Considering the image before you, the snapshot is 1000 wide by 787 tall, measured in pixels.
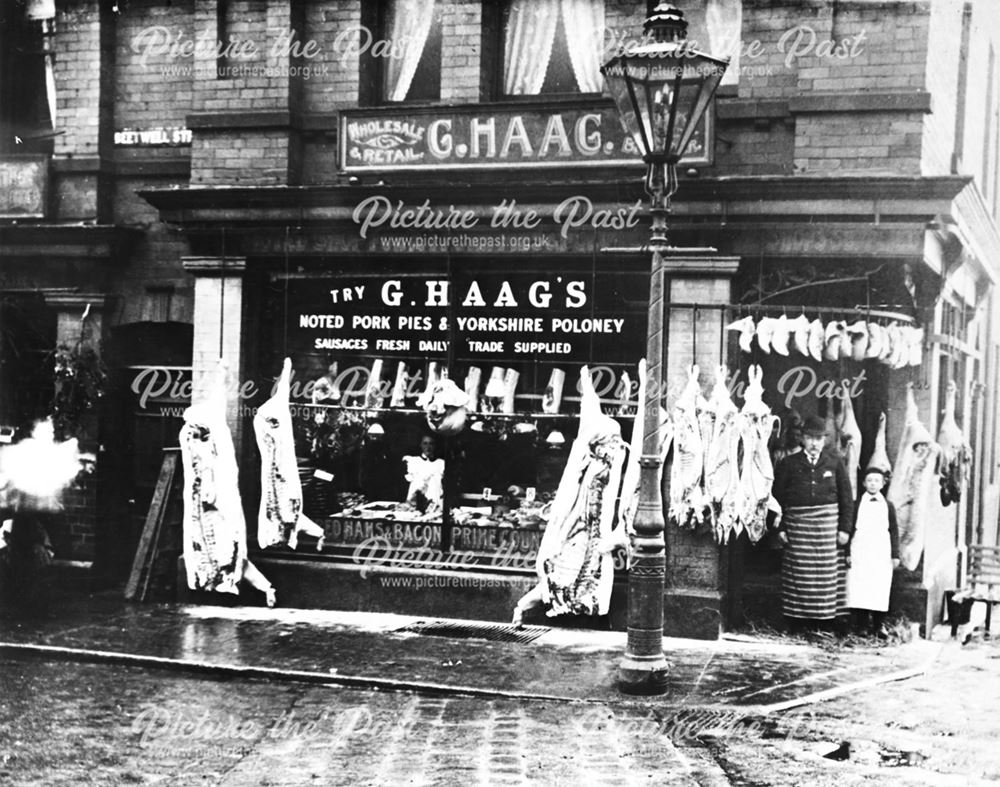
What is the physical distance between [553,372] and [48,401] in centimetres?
609

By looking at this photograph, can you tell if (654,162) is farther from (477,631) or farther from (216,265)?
(216,265)

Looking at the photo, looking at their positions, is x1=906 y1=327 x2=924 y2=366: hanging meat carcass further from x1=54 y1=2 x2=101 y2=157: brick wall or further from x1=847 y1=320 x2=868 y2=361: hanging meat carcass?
x1=54 y1=2 x2=101 y2=157: brick wall

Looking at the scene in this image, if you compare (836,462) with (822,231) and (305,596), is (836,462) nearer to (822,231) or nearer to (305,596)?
(822,231)

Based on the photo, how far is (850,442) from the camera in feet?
34.7

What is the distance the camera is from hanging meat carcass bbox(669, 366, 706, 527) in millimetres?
10445

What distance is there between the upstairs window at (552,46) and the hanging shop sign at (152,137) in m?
3.67

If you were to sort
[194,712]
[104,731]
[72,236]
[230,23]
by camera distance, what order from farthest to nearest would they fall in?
[72,236] → [230,23] → [194,712] → [104,731]

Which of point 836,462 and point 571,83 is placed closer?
point 836,462

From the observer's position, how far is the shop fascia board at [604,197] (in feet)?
32.7

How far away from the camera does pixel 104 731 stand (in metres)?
7.70

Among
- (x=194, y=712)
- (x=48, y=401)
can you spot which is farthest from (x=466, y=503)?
(x=48, y=401)

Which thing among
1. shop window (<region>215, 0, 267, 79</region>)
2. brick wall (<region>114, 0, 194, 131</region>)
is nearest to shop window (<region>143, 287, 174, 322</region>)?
brick wall (<region>114, 0, 194, 131</region>)

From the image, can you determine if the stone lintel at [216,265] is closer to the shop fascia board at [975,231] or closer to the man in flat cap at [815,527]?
the man in flat cap at [815,527]

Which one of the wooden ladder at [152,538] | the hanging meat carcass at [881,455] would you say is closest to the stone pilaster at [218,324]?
the wooden ladder at [152,538]
